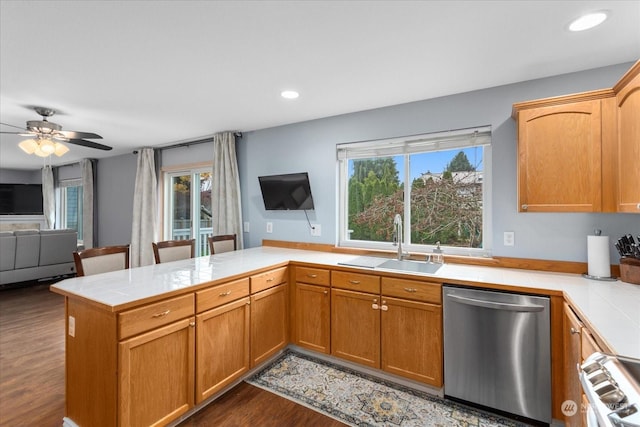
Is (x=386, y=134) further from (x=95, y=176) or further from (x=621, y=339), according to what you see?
(x=95, y=176)

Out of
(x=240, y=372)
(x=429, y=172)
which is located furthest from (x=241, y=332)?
(x=429, y=172)

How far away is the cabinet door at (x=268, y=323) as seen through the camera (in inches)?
91.7

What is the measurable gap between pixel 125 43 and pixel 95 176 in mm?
5387

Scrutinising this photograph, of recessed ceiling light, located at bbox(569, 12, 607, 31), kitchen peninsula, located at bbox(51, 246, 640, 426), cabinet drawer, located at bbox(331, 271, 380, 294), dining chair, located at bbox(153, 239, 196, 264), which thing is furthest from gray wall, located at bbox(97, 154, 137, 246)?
recessed ceiling light, located at bbox(569, 12, 607, 31)

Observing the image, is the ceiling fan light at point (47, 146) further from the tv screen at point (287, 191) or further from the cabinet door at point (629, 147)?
the cabinet door at point (629, 147)

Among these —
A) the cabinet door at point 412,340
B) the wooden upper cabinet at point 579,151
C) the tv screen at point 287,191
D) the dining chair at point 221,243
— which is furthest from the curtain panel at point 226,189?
the wooden upper cabinet at point 579,151

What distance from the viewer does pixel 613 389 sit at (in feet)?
2.71

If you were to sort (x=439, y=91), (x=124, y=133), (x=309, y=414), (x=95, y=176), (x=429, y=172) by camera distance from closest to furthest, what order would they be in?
(x=309, y=414)
(x=439, y=91)
(x=429, y=172)
(x=124, y=133)
(x=95, y=176)

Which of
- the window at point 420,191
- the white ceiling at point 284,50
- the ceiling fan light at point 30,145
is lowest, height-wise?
the window at point 420,191

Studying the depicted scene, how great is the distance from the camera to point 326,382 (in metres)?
2.29

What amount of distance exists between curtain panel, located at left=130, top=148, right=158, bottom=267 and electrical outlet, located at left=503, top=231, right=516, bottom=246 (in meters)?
4.84

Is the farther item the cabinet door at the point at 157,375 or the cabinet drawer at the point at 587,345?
the cabinet door at the point at 157,375

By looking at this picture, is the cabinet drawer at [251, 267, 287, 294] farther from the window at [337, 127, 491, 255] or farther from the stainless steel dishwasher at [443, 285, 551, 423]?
the stainless steel dishwasher at [443, 285, 551, 423]

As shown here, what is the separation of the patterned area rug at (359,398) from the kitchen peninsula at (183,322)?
0.17 m
